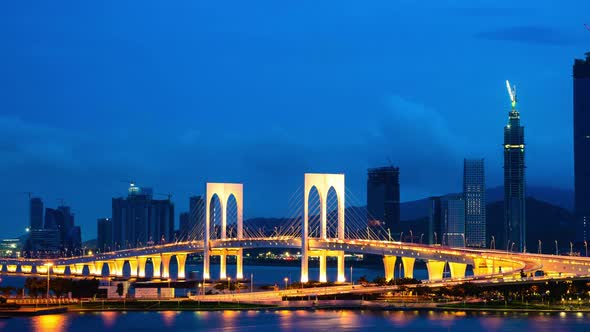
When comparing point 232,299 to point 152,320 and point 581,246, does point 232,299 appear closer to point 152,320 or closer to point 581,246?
point 152,320

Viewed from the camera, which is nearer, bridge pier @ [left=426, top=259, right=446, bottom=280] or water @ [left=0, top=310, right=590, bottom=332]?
water @ [left=0, top=310, right=590, bottom=332]

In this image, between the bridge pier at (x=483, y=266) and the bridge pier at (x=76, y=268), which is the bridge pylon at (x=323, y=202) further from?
the bridge pier at (x=76, y=268)

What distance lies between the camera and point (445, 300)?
206 feet

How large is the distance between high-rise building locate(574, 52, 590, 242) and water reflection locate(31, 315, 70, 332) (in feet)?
434

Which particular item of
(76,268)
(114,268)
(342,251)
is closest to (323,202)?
(342,251)

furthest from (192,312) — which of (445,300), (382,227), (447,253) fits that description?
(382,227)

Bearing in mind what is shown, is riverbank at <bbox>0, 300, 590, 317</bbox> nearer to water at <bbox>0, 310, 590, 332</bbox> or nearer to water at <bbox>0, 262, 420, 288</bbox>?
water at <bbox>0, 310, 590, 332</bbox>

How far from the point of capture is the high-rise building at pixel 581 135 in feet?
593

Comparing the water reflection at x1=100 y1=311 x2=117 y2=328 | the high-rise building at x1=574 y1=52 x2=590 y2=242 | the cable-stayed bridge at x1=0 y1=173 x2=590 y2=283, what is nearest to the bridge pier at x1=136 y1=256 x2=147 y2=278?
the cable-stayed bridge at x1=0 y1=173 x2=590 y2=283

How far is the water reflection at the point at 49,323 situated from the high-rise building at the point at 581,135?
132 meters

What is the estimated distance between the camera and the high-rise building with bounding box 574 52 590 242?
181 m

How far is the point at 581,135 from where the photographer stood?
187 meters

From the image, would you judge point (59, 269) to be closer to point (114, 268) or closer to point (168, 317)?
point (114, 268)

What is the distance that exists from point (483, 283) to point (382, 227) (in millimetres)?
99192
